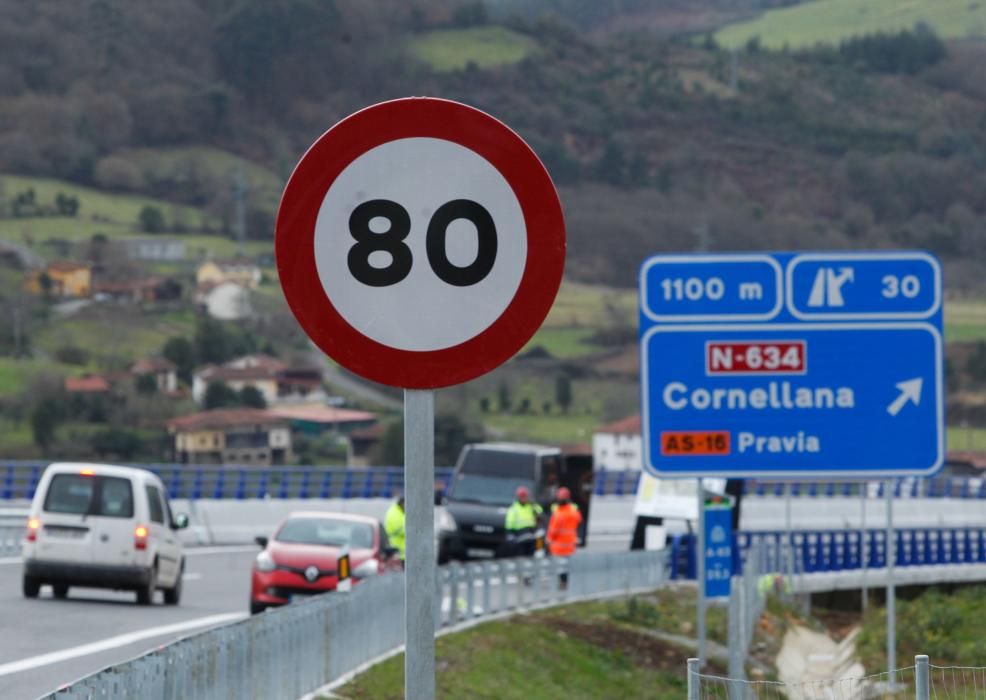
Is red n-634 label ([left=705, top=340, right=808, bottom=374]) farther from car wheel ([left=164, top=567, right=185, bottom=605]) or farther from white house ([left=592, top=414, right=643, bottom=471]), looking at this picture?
white house ([left=592, top=414, right=643, bottom=471])

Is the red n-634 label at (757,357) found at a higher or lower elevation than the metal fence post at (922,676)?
higher

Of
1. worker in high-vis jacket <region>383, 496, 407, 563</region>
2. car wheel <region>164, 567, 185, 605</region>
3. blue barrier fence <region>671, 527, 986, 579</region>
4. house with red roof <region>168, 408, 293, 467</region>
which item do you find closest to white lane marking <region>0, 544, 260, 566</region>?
blue barrier fence <region>671, 527, 986, 579</region>

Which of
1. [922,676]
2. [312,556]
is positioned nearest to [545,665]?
[312,556]

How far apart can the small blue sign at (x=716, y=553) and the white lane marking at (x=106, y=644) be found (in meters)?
5.48

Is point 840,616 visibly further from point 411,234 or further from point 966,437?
point 966,437

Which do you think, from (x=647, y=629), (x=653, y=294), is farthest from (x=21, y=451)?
(x=653, y=294)

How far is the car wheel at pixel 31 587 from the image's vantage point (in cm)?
2570

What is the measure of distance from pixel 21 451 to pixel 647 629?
128064mm

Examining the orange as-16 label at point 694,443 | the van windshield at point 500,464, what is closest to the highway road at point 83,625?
the orange as-16 label at point 694,443

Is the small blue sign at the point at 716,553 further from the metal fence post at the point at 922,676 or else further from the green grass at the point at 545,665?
the metal fence post at the point at 922,676

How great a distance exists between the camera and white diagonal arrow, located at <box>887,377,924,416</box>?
16672mm

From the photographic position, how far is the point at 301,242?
5461mm

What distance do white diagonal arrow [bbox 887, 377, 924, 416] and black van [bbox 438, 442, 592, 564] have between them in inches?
766

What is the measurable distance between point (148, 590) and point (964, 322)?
16910 centimetres
